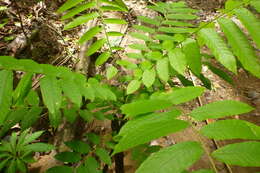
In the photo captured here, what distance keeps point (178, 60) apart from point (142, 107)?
50 cm

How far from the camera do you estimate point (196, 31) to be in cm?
124

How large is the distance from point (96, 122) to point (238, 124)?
2103 millimetres

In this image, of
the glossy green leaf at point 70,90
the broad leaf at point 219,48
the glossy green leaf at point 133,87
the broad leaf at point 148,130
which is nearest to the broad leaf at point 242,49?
the broad leaf at point 219,48

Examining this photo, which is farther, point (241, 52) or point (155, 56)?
point (155, 56)

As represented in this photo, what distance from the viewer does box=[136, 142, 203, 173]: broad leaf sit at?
70 centimetres

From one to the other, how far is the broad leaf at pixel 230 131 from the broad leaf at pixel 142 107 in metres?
0.18

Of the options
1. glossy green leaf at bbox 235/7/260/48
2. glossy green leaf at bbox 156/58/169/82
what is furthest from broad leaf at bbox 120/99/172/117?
glossy green leaf at bbox 235/7/260/48

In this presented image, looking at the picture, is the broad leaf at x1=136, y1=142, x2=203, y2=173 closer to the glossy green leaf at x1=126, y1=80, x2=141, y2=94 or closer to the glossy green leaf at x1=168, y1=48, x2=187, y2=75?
the glossy green leaf at x1=168, y1=48, x2=187, y2=75

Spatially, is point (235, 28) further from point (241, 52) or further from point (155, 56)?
point (155, 56)

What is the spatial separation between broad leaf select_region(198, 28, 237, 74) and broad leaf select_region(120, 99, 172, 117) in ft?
1.28

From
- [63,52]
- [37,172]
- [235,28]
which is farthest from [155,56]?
[63,52]

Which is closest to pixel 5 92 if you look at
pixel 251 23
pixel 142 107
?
pixel 142 107

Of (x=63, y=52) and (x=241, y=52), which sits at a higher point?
(x=241, y=52)

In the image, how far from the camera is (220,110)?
2.90 ft
